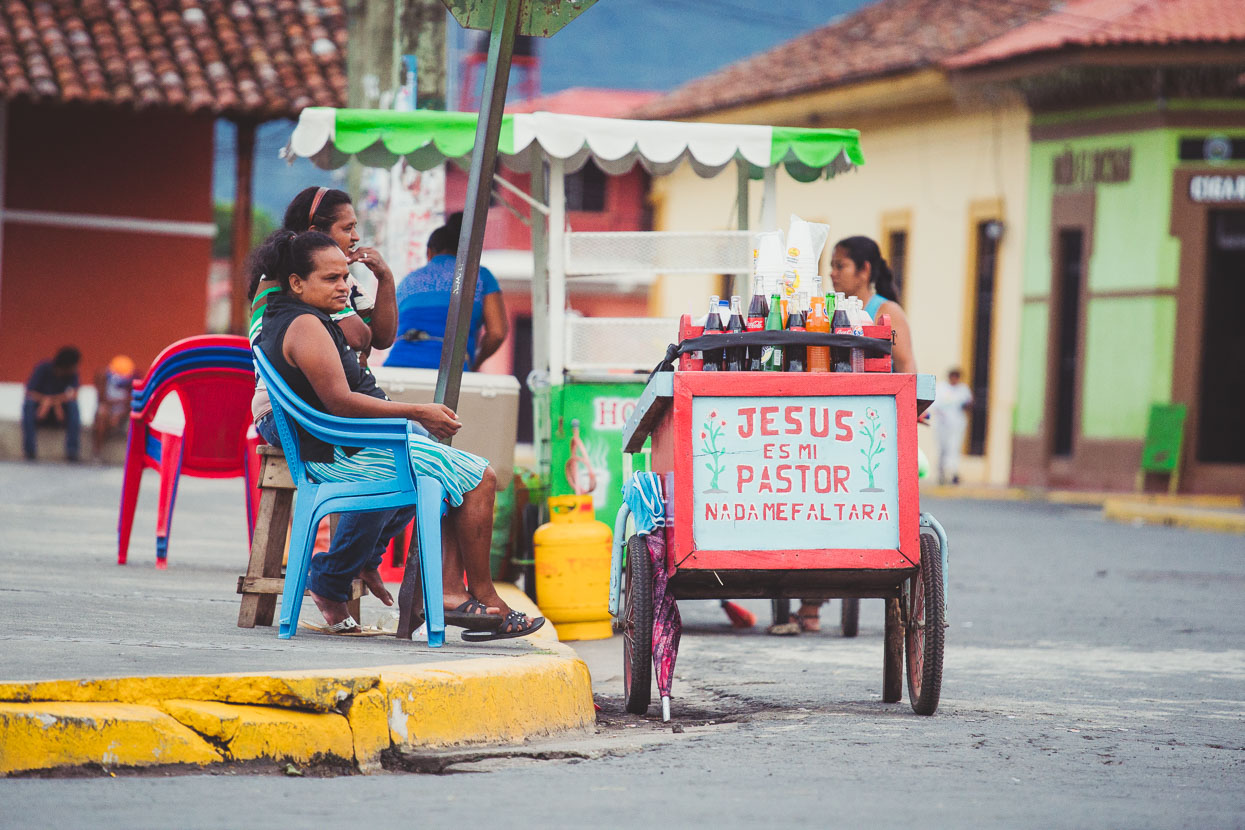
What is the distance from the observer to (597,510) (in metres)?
9.08

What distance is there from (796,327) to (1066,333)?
19188 mm

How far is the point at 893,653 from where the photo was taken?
6262mm

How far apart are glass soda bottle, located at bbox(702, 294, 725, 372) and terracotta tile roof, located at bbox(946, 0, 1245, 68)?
17302 millimetres

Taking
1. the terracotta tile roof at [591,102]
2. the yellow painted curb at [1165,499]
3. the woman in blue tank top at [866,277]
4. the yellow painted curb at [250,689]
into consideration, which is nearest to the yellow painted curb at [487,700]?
the yellow painted curb at [250,689]

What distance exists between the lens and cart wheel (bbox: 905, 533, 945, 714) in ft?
18.6

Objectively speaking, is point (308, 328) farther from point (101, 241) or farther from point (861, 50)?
point (861, 50)

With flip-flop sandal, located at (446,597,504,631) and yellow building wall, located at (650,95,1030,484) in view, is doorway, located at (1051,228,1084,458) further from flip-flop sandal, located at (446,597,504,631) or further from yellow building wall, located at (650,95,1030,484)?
flip-flop sandal, located at (446,597,504,631)

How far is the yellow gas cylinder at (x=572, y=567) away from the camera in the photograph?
8102 mm

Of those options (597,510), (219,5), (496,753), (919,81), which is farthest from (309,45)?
(496,753)

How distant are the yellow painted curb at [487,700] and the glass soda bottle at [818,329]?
4.11 feet

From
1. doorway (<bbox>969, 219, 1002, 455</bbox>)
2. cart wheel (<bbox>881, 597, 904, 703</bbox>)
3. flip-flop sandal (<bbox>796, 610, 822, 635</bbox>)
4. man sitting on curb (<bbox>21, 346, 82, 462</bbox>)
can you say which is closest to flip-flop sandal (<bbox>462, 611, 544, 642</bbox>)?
cart wheel (<bbox>881, 597, 904, 703</bbox>)

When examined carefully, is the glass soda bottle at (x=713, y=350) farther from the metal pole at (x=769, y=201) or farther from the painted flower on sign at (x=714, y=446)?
the metal pole at (x=769, y=201)

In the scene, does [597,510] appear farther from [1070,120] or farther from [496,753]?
[1070,120]

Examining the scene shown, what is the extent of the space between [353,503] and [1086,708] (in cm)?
266
